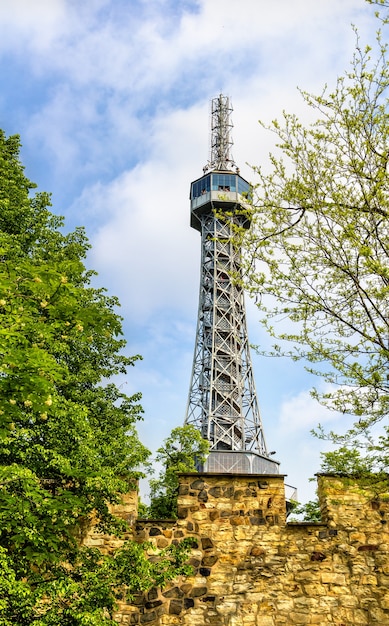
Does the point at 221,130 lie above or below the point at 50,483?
above

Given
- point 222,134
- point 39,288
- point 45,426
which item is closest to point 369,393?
point 39,288

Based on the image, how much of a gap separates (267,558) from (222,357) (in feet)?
197

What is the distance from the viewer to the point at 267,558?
7.95 metres

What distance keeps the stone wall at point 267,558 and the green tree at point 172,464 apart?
15.7 meters

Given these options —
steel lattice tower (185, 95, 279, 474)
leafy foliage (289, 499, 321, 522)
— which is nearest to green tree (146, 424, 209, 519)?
leafy foliage (289, 499, 321, 522)

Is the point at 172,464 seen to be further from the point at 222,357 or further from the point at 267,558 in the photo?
the point at 222,357

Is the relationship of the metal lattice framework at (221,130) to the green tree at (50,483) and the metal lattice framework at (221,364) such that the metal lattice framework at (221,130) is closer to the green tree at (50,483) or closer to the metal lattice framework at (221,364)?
the metal lattice framework at (221,364)

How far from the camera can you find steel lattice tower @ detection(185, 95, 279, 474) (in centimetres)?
6169

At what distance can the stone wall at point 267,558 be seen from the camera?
25.2 ft

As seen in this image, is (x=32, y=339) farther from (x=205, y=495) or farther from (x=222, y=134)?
(x=222, y=134)

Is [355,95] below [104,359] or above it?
above

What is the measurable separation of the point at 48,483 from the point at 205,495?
2354 millimetres

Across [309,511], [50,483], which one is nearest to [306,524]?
[50,483]

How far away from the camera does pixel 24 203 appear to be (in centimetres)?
1206
